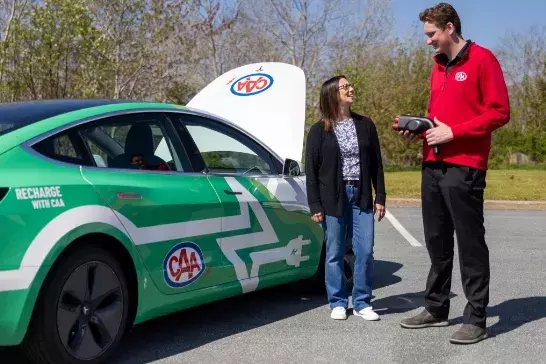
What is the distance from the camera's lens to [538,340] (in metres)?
5.20

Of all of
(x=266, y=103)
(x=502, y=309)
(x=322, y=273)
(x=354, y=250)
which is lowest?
(x=502, y=309)

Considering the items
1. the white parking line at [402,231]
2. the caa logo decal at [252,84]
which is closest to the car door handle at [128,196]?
the caa logo decal at [252,84]

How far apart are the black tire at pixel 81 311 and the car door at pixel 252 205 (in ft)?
2.93

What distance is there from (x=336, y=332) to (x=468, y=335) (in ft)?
2.75

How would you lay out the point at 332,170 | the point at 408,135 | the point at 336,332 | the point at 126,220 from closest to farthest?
the point at 126,220, the point at 408,135, the point at 336,332, the point at 332,170

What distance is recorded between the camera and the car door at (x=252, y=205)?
5258 mm

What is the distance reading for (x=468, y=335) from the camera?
16.7 feet

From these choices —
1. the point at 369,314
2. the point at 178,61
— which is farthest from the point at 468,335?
the point at 178,61

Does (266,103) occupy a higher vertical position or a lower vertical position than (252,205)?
higher

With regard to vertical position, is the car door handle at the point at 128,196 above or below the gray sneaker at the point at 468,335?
above

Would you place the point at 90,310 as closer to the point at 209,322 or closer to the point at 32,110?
the point at 32,110

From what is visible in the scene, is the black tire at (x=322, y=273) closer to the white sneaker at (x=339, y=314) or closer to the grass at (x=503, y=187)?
the white sneaker at (x=339, y=314)

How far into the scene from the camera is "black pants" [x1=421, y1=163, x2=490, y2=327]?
16.7 feet

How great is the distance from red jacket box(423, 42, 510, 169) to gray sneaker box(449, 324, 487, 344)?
3.26 ft
